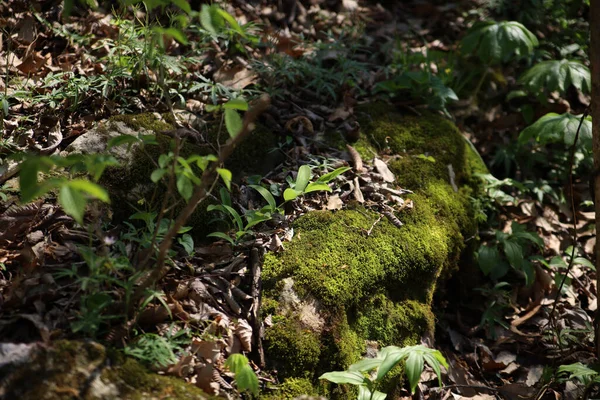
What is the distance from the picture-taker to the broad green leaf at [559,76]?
12.9ft

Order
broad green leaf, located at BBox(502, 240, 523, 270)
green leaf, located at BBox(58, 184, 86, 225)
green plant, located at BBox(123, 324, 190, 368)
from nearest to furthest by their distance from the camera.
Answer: green leaf, located at BBox(58, 184, 86, 225) → green plant, located at BBox(123, 324, 190, 368) → broad green leaf, located at BBox(502, 240, 523, 270)

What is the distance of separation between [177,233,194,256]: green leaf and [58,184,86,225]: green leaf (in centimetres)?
96

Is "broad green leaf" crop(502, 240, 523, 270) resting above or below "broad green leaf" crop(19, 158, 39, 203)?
below

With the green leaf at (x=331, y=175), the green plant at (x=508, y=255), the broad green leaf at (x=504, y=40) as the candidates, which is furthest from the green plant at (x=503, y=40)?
→ the green leaf at (x=331, y=175)

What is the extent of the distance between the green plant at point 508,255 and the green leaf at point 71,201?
2584 mm

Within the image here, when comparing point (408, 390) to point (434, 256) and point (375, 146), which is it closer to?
point (434, 256)

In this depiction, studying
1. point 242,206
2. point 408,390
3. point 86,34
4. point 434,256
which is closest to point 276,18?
point 86,34

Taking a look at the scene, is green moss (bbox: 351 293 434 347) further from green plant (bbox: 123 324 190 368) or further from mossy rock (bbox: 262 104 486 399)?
green plant (bbox: 123 324 190 368)

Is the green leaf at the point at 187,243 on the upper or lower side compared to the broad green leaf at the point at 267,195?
lower

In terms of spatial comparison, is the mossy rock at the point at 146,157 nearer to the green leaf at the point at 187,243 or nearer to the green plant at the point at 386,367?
the green leaf at the point at 187,243

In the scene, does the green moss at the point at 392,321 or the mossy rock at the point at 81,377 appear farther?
the green moss at the point at 392,321

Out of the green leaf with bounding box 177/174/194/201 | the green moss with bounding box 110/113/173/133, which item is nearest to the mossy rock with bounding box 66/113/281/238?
the green moss with bounding box 110/113/173/133

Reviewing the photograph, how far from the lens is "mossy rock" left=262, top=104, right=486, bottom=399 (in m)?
2.53

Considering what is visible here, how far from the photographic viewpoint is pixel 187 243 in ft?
8.64
